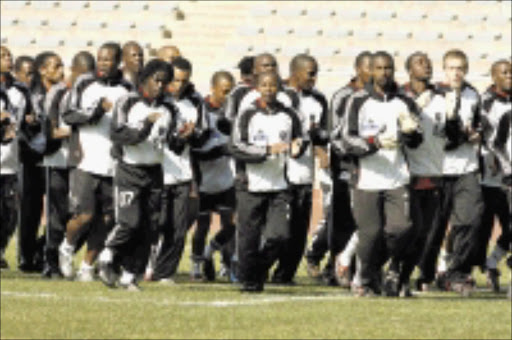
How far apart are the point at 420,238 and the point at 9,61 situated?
4.48 m

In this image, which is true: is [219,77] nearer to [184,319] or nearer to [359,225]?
[359,225]

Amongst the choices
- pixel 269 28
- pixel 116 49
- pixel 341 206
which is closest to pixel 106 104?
pixel 116 49

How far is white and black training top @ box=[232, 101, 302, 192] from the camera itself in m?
15.8

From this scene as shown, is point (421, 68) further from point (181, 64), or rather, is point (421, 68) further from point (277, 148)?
point (181, 64)

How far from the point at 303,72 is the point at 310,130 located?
1.92 ft

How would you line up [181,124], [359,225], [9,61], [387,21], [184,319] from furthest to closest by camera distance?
1. [387,21]
2. [9,61]
3. [181,124]
4. [359,225]
5. [184,319]

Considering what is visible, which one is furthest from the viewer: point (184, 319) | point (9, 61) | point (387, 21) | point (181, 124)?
point (387, 21)

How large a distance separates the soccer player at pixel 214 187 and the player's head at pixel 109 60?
5.71ft

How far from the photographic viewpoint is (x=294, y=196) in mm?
17062

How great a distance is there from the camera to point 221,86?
18656 millimetres

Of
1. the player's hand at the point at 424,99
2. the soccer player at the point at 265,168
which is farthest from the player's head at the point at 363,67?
the soccer player at the point at 265,168

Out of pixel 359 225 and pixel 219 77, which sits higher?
pixel 219 77

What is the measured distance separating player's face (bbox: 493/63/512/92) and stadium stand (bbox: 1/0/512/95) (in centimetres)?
1644

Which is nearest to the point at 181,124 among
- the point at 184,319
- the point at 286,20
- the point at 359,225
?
the point at 359,225
